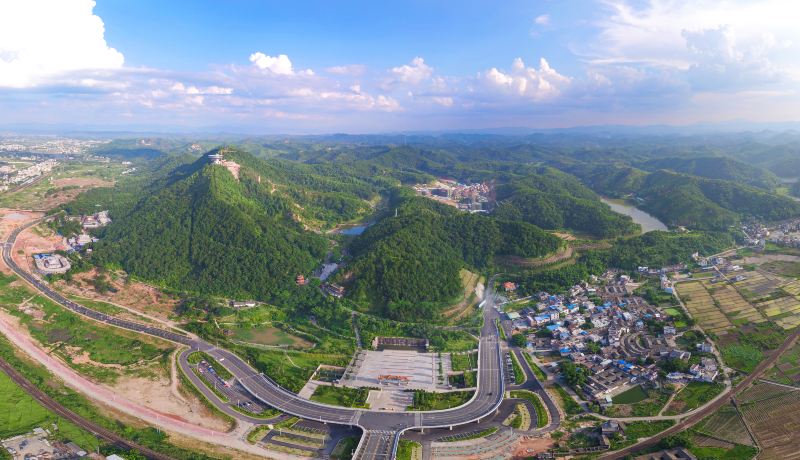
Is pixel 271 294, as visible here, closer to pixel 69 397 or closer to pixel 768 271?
pixel 69 397

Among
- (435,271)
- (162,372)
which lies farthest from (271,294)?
(435,271)

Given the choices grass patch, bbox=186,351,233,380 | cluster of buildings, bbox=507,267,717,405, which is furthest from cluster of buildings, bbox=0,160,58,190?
cluster of buildings, bbox=507,267,717,405

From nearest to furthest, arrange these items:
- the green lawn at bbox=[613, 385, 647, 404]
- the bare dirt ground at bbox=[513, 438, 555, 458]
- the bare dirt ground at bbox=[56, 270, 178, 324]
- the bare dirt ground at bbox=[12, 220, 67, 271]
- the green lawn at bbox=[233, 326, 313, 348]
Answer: the bare dirt ground at bbox=[513, 438, 555, 458] < the green lawn at bbox=[613, 385, 647, 404] < the green lawn at bbox=[233, 326, 313, 348] < the bare dirt ground at bbox=[56, 270, 178, 324] < the bare dirt ground at bbox=[12, 220, 67, 271]

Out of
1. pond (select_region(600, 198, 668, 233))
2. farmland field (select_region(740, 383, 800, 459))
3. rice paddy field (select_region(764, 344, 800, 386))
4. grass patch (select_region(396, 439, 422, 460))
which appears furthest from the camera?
pond (select_region(600, 198, 668, 233))

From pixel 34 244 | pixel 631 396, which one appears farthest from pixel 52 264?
pixel 631 396

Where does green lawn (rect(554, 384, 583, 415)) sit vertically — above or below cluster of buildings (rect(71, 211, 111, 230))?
below

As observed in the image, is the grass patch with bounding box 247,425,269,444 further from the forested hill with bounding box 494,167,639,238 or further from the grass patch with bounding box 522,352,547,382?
the forested hill with bounding box 494,167,639,238
